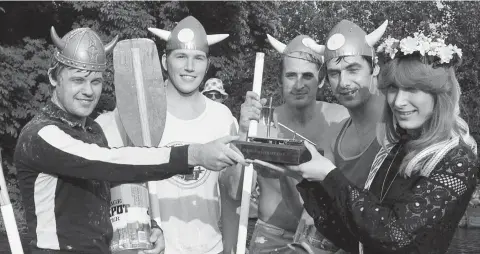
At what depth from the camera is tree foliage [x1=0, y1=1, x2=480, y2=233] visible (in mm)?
14156

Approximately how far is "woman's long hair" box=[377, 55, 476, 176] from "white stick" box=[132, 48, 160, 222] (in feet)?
4.43

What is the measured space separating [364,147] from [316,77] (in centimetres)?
73

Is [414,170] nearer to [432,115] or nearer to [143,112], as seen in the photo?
[432,115]

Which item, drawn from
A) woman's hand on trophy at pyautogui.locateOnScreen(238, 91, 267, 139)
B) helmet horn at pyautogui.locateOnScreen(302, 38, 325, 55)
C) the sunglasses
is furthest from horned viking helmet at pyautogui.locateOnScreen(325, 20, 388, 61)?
the sunglasses

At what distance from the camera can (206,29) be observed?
16.9 meters

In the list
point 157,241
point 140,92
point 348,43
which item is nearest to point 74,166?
point 157,241

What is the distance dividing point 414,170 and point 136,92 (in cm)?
177

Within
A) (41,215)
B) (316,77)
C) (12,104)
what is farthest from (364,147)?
(12,104)

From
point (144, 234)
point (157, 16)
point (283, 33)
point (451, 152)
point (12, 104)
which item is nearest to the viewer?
point (451, 152)

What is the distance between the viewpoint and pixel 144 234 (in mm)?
3121

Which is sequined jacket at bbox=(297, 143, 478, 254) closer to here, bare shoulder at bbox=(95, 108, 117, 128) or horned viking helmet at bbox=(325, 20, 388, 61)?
horned viking helmet at bbox=(325, 20, 388, 61)

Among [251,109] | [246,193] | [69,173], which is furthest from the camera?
[246,193]

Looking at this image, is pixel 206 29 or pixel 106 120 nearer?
pixel 106 120

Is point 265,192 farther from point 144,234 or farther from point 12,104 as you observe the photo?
point 12,104
